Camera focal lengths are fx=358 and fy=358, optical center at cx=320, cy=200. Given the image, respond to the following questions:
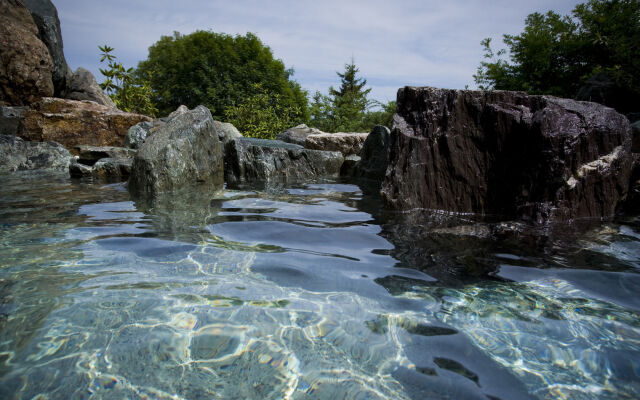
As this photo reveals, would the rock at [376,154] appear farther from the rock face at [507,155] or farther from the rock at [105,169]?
the rock at [105,169]

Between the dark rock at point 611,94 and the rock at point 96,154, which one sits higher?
the dark rock at point 611,94

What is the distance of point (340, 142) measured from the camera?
1062 centimetres

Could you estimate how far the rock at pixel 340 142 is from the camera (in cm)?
1056

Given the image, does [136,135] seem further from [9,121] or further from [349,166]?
[349,166]

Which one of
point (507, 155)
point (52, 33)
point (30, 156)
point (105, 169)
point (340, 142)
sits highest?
point (52, 33)

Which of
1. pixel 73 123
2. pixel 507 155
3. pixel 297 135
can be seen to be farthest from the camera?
pixel 297 135

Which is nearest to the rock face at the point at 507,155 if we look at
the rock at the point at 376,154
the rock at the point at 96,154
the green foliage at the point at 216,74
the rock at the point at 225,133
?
the rock at the point at 376,154

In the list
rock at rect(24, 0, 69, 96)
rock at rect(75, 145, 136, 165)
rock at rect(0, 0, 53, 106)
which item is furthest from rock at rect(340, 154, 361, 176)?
rock at rect(24, 0, 69, 96)

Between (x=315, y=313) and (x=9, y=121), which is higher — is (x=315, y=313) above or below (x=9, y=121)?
below

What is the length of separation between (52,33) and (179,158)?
491 inches

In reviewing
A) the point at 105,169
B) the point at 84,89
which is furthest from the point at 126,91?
the point at 105,169

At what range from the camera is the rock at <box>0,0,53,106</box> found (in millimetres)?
11391

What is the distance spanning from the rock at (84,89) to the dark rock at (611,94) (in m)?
16.6

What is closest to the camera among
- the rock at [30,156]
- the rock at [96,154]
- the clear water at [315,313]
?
the clear water at [315,313]
